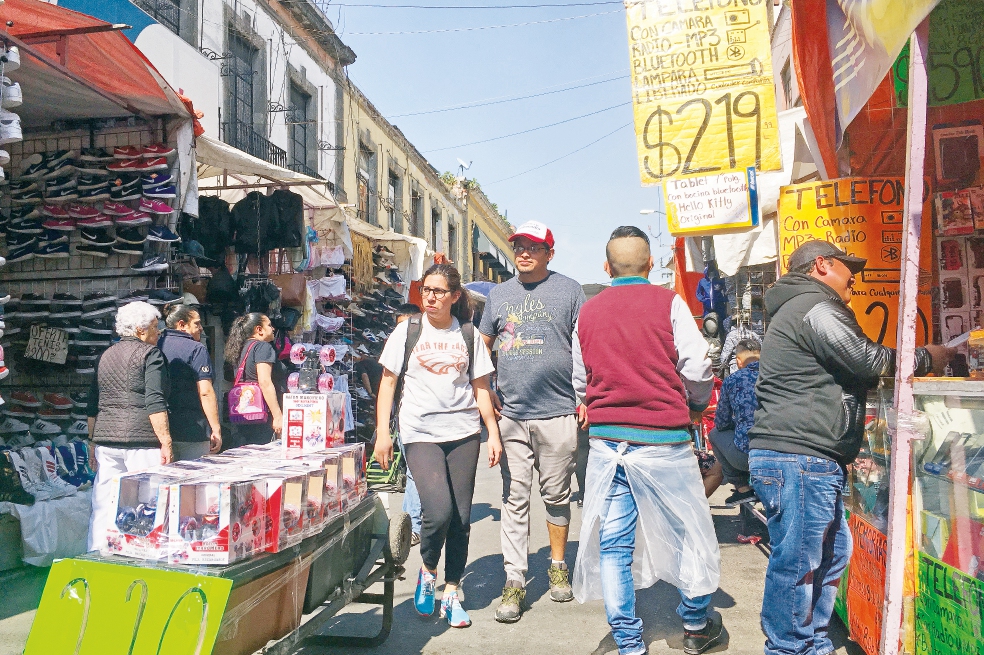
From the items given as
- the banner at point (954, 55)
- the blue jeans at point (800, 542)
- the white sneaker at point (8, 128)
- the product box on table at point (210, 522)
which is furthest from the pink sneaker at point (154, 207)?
the banner at point (954, 55)

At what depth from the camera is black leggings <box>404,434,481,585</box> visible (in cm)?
382

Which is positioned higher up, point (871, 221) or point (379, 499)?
point (871, 221)

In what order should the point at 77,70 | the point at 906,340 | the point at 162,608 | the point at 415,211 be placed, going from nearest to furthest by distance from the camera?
the point at 162,608 → the point at 906,340 → the point at 77,70 → the point at 415,211

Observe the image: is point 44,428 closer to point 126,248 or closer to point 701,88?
point 126,248

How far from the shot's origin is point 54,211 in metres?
6.48

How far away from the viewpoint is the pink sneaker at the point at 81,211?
21.1 ft

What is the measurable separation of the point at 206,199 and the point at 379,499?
5.47m

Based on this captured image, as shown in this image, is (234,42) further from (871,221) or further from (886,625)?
A: (886,625)

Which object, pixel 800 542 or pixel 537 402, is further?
pixel 537 402

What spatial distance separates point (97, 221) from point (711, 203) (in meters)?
5.17

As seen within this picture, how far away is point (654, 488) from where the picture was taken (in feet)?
10.9

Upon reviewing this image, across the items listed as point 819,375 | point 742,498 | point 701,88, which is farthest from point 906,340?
point 701,88

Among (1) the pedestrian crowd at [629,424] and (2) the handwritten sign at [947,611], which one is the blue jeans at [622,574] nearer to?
(1) the pedestrian crowd at [629,424]

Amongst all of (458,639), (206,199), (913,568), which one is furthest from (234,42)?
(913,568)
